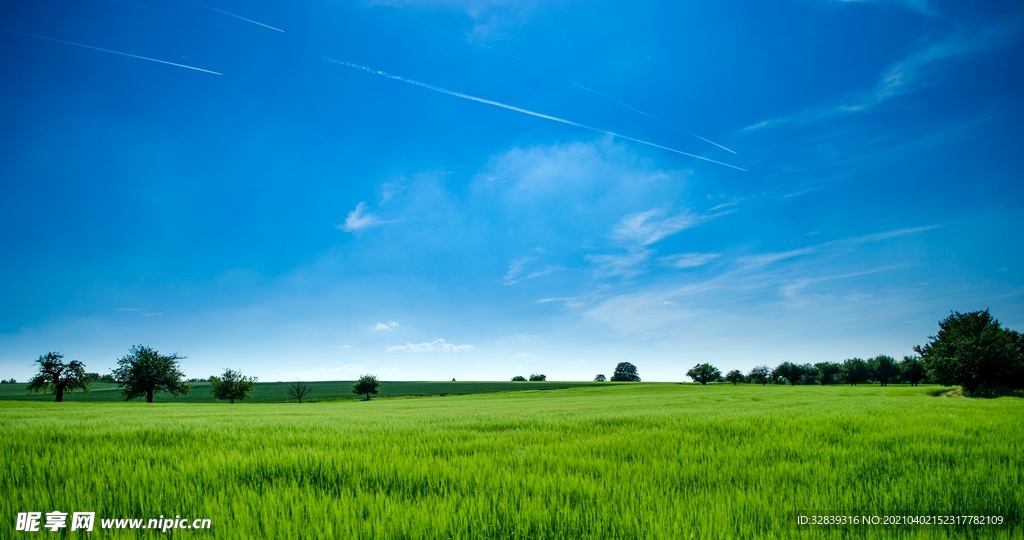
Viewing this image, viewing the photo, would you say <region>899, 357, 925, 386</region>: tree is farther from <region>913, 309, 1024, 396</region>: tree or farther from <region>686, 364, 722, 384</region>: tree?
<region>913, 309, 1024, 396</region>: tree

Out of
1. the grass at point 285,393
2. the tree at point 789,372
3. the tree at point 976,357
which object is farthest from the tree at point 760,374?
the tree at point 976,357

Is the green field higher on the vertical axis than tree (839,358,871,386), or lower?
higher

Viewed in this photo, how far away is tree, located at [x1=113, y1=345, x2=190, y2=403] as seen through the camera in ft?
203

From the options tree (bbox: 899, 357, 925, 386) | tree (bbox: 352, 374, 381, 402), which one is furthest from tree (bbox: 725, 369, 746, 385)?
tree (bbox: 352, 374, 381, 402)

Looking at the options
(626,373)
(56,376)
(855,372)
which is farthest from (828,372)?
(56,376)

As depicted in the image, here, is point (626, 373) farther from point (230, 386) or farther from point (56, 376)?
point (56, 376)

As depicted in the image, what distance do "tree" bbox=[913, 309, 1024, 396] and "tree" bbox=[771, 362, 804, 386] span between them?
114945 mm

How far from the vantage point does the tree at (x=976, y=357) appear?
120ft

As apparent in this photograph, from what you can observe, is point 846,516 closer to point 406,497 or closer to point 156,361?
point 406,497

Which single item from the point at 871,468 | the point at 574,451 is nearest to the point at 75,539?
the point at 574,451

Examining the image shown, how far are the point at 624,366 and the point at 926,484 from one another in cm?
16319

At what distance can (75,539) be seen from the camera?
303 centimetres

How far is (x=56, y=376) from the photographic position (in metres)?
63.5

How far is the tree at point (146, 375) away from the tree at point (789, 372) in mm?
171494
